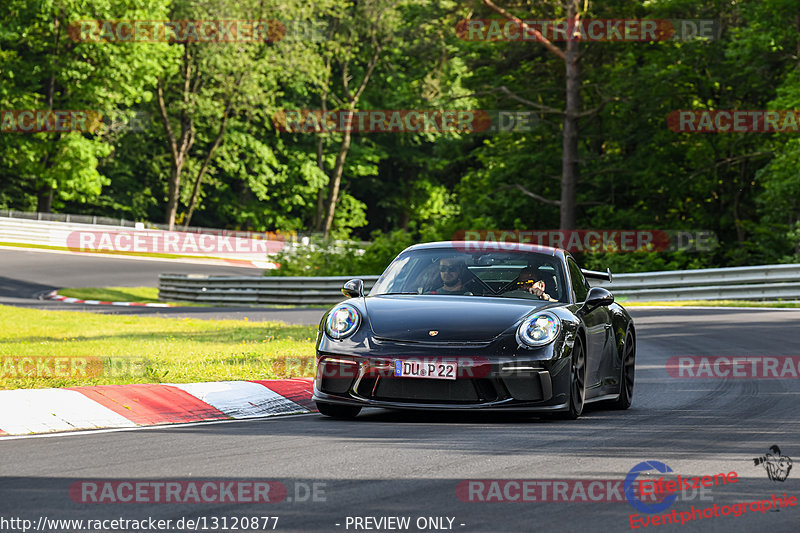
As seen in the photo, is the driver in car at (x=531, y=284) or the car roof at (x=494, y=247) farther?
the car roof at (x=494, y=247)

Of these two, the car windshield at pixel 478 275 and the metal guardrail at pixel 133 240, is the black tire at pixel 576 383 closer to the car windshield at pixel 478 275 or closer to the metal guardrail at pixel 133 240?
the car windshield at pixel 478 275

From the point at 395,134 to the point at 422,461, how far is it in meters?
70.2

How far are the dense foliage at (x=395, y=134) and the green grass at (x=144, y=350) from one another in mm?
14282

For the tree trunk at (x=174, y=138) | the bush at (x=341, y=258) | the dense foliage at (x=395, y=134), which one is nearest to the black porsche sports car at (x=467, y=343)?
the dense foliage at (x=395, y=134)

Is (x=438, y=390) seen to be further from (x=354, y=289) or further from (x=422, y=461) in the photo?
(x=422, y=461)

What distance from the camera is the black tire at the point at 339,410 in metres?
8.75

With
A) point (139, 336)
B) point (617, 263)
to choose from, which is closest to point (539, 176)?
point (617, 263)

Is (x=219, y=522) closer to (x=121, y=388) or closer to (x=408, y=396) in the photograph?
(x=408, y=396)

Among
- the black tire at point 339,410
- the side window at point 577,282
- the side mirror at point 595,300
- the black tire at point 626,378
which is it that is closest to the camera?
the black tire at point 339,410

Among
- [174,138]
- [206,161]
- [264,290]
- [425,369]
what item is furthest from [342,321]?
[206,161]

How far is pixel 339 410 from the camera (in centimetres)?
880

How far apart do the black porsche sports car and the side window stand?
90mm

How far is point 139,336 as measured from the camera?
690 inches

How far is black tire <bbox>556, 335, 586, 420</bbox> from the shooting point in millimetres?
8578
